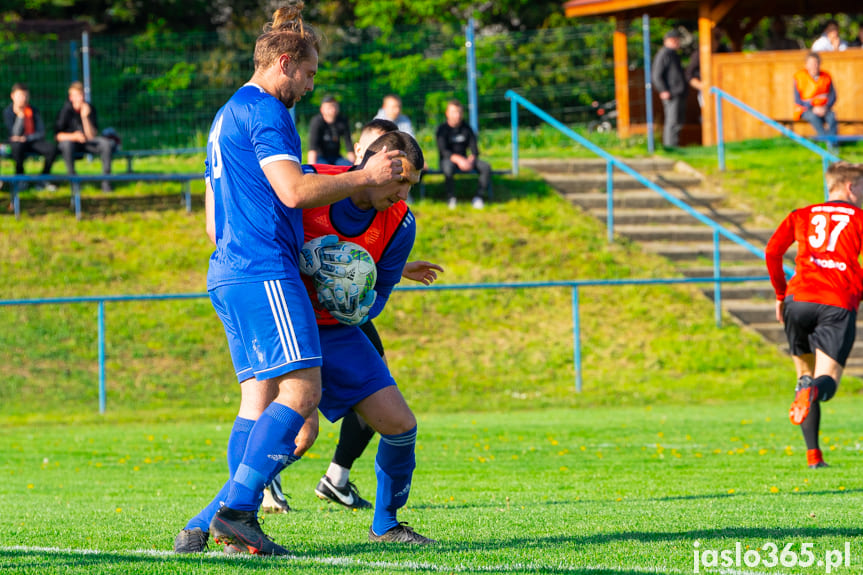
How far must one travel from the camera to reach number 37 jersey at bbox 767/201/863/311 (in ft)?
28.0

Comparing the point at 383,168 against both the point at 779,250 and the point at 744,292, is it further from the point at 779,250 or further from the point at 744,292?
the point at 744,292

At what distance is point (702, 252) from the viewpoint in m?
19.7

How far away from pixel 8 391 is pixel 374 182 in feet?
40.1

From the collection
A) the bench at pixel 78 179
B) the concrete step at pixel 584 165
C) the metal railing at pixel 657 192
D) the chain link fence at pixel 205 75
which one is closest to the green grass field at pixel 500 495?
the metal railing at pixel 657 192

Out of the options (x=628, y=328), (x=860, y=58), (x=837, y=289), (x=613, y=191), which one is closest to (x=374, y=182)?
(x=837, y=289)

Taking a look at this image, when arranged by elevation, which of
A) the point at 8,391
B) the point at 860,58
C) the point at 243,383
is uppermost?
the point at 860,58

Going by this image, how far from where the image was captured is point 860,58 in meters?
24.0

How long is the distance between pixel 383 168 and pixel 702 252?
15.6 meters

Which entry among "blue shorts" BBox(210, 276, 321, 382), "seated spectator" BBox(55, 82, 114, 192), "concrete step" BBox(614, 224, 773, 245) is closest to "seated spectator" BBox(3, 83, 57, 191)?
"seated spectator" BBox(55, 82, 114, 192)

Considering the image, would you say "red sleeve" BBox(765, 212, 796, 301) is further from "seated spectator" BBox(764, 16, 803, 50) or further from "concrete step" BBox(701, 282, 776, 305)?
"seated spectator" BBox(764, 16, 803, 50)

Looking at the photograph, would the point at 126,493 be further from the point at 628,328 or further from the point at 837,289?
the point at 628,328

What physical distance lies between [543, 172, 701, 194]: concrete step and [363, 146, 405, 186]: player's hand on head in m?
17.0

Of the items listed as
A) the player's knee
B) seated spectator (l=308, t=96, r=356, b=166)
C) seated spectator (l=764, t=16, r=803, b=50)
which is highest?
seated spectator (l=764, t=16, r=803, b=50)

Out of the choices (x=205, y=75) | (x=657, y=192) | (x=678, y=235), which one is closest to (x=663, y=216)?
(x=678, y=235)
